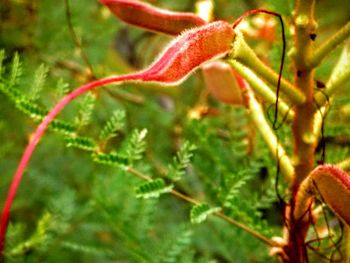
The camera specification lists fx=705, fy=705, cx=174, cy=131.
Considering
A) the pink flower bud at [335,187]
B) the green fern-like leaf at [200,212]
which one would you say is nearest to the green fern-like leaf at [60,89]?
the green fern-like leaf at [200,212]

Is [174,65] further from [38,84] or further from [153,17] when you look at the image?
[38,84]

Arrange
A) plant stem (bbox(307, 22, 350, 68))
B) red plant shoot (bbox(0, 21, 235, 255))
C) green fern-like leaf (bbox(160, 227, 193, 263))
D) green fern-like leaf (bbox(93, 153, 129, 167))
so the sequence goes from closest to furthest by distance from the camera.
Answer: red plant shoot (bbox(0, 21, 235, 255)) < plant stem (bbox(307, 22, 350, 68)) < green fern-like leaf (bbox(93, 153, 129, 167)) < green fern-like leaf (bbox(160, 227, 193, 263))

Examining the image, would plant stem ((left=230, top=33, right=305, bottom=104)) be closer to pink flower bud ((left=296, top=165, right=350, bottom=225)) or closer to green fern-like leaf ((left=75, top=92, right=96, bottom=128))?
pink flower bud ((left=296, top=165, right=350, bottom=225))

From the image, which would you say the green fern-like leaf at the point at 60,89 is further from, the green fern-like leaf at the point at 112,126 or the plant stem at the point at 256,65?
the plant stem at the point at 256,65

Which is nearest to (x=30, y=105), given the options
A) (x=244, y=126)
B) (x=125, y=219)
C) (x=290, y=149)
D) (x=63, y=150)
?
(x=125, y=219)

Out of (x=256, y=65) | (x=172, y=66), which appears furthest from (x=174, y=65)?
(x=256, y=65)

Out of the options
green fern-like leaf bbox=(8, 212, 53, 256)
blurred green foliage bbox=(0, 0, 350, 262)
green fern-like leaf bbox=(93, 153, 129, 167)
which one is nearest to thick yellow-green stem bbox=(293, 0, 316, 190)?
blurred green foliage bbox=(0, 0, 350, 262)

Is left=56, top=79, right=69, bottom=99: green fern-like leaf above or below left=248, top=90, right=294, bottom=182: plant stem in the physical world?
above

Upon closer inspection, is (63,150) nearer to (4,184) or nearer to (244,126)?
(4,184)
